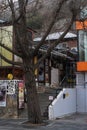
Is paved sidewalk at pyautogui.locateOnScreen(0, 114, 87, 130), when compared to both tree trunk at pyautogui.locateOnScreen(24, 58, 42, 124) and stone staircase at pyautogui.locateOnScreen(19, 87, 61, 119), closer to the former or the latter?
tree trunk at pyautogui.locateOnScreen(24, 58, 42, 124)

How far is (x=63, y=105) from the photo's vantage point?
97.7 ft

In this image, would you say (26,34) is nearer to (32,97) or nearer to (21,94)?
(32,97)

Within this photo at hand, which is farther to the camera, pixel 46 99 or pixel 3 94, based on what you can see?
pixel 46 99

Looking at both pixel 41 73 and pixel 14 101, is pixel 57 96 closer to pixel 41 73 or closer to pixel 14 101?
pixel 14 101

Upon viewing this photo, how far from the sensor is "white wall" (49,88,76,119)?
2752 centimetres

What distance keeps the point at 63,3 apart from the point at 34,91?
513 cm

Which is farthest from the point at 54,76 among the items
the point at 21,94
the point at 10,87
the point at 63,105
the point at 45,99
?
the point at 10,87

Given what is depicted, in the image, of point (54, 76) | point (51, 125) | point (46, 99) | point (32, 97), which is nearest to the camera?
point (32, 97)

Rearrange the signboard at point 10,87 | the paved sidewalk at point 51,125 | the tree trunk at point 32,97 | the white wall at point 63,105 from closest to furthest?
the paved sidewalk at point 51,125 → the tree trunk at point 32,97 → the white wall at point 63,105 → the signboard at point 10,87

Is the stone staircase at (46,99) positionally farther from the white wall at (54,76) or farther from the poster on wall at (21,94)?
the white wall at (54,76)

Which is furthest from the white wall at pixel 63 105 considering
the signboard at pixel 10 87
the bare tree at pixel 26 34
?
the bare tree at pixel 26 34

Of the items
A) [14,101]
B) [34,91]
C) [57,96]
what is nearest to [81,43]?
[57,96]

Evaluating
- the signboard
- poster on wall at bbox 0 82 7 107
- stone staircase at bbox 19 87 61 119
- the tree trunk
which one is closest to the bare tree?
the tree trunk

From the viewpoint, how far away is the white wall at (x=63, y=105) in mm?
27522
